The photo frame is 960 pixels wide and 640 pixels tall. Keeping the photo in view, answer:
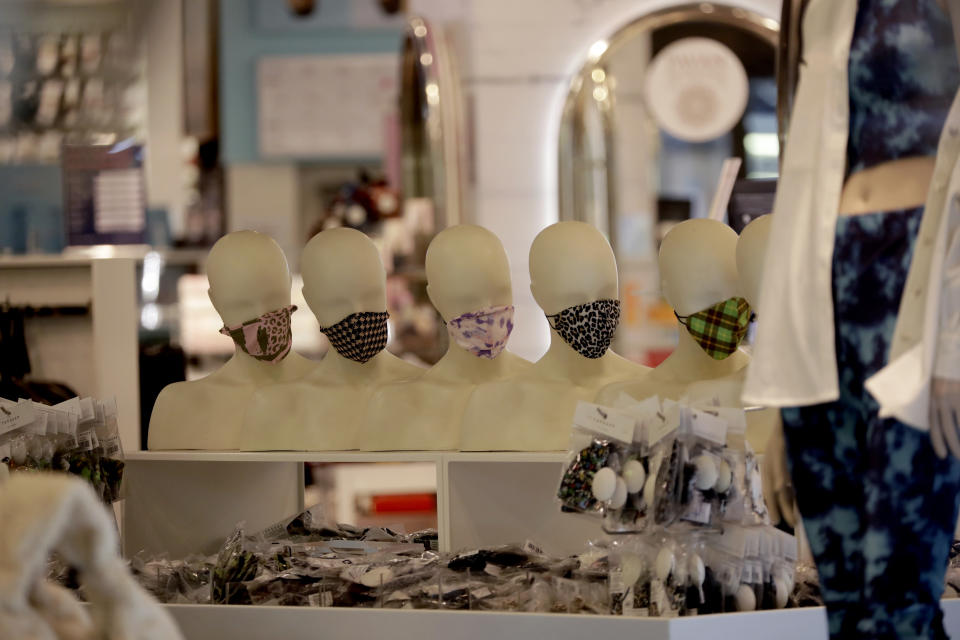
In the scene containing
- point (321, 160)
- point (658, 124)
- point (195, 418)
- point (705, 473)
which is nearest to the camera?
point (705, 473)

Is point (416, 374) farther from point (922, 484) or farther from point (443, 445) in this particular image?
point (922, 484)

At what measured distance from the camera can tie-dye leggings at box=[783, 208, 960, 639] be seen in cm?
180

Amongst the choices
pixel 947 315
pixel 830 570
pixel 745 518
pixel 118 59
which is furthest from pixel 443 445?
pixel 118 59

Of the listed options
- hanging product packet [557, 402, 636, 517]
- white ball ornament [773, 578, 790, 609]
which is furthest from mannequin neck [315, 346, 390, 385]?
white ball ornament [773, 578, 790, 609]

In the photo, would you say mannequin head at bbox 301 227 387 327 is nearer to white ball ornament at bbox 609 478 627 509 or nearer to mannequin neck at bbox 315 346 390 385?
mannequin neck at bbox 315 346 390 385

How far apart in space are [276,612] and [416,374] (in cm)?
79

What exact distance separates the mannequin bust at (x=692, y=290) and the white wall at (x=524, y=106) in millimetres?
2635

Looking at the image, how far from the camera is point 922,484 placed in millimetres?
1799

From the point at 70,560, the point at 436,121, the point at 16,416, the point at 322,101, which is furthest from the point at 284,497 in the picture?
the point at 322,101

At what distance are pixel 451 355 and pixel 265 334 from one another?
1.55ft

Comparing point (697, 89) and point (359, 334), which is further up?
point (697, 89)

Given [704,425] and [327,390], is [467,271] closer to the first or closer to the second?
[327,390]

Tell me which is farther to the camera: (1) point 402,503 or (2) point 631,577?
(1) point 402,503

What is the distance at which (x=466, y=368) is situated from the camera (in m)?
2.90
